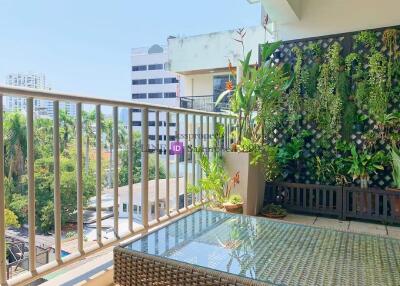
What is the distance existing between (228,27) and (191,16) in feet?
29.4

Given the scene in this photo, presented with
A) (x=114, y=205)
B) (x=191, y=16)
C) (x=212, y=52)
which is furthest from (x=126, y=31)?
(x=114, y=205)

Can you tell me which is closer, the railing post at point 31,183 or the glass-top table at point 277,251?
the glass-top table at point 277,251

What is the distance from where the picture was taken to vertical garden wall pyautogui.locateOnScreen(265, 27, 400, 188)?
330 centimetres

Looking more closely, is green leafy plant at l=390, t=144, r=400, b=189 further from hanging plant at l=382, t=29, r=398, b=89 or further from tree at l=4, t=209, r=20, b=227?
tree at l=4, t=209, r=20, b=227

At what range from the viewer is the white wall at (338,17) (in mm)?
3406

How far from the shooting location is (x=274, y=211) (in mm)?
3377

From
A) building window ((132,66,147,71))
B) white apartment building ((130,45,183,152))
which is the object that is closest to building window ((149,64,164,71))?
white apartment building ((130,45,183,152))

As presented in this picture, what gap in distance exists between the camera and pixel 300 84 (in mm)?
3705

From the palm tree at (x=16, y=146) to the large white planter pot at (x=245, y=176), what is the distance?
1.98 m

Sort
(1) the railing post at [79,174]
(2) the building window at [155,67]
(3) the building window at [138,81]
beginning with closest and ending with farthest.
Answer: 1. (1) the railing post at [79,174]
2. (2) the building window at [155,67]
3. (3) the building window at [138,81]

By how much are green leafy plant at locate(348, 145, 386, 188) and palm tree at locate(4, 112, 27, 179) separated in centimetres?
299

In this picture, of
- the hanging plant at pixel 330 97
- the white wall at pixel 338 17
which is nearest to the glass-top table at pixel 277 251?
the hanging plant at pixel 330 97

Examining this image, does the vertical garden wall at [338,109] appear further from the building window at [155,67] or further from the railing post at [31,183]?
the building window at [155,67]

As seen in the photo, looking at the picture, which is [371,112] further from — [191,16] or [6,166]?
[191,16]
